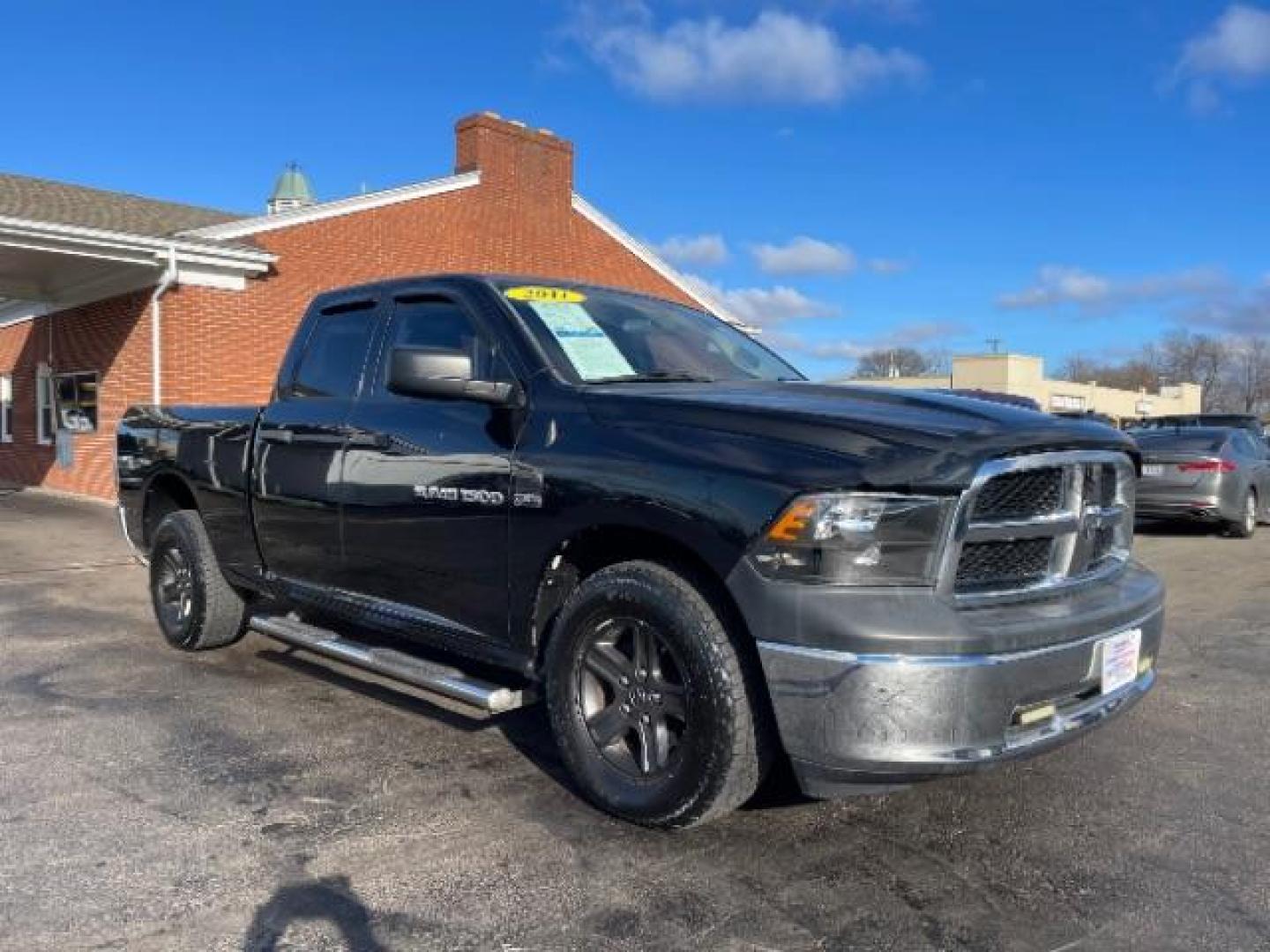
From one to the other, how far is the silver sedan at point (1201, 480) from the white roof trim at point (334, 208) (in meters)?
11.4

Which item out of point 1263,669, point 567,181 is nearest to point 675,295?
point 567,181

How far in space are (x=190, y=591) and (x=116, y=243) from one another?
9.37 m

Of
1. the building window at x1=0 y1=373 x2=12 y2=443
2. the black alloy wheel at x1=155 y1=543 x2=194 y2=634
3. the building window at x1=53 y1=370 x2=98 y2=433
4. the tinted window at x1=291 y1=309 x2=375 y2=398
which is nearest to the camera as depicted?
the tinted window at x1=291 y1=309 x2=375 y2=398

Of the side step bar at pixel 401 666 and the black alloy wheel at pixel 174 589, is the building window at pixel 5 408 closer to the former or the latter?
the black alloy wheel at pixel 174 589

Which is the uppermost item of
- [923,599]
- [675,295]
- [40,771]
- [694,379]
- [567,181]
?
[567,181]

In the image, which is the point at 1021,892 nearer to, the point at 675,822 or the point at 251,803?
the point at 675,822

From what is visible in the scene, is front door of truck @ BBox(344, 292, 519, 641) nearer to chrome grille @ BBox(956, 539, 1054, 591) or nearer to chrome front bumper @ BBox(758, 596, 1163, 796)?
chrome front bumper @ BBox(758, 596, 1163, 796)

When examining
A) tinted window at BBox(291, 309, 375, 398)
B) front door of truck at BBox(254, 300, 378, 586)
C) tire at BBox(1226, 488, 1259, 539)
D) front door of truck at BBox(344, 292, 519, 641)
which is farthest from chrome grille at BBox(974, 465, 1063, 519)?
tire at BBox(1226, 488, 1259, 539)

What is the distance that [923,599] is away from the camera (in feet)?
9.75

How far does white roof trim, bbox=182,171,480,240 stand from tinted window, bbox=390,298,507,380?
11.0 m

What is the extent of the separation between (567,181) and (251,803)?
17.4 meters

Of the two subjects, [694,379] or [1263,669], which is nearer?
[694,379]

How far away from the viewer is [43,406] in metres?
19.0

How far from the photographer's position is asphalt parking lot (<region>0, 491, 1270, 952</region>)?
2867mm
